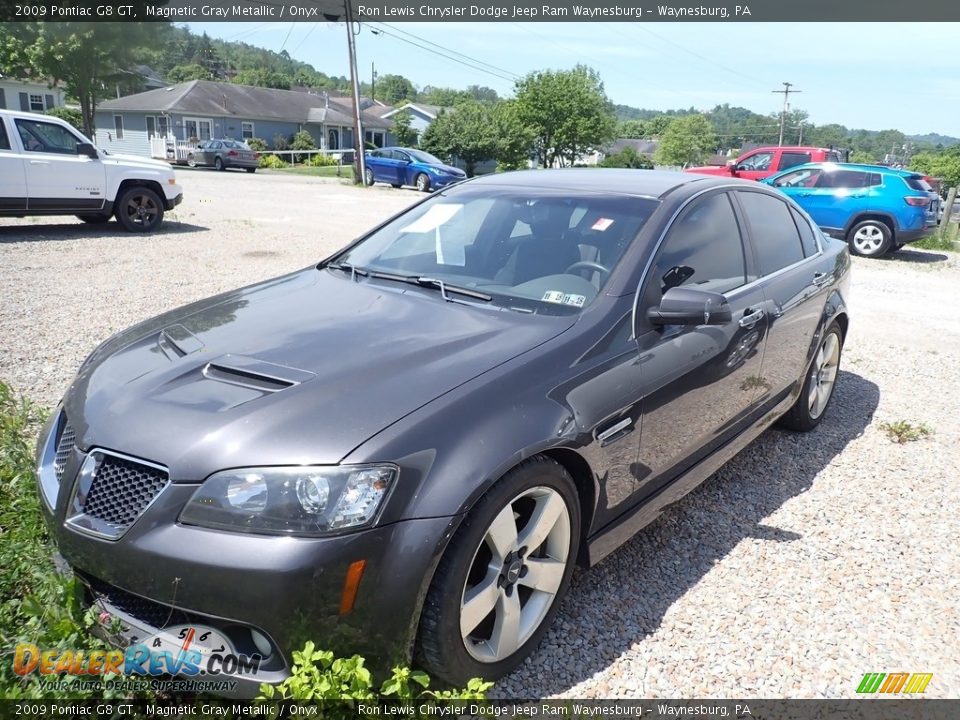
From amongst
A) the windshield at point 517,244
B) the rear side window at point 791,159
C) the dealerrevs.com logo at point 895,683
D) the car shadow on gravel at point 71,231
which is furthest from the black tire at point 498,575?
the rear side window at point 791,159

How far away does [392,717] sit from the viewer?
2.19m

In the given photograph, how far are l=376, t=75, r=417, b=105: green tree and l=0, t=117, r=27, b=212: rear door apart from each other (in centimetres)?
13292

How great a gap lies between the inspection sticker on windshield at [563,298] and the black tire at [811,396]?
7.71ft

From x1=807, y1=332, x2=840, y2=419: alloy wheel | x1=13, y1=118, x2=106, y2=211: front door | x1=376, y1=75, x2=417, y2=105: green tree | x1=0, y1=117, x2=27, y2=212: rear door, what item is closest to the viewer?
x1=807, y1=332, x2=840, y2=419: alloy wheel

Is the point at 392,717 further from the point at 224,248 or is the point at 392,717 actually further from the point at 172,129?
the point at 172,129

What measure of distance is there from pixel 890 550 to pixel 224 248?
34.2 feet

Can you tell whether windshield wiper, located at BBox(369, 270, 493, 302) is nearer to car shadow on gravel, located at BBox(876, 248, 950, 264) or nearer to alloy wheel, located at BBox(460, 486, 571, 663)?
alloy wheel, located at BBox(460, 486, 571, 663)

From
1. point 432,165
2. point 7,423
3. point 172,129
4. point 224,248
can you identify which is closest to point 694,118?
point 172,129

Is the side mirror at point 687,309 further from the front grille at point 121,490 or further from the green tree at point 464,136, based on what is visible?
the green tree at point 464,136

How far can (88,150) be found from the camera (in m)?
11.8

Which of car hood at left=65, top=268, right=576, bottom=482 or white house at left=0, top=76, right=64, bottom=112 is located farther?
white house at left=0, top=76, right=64, bottom=112

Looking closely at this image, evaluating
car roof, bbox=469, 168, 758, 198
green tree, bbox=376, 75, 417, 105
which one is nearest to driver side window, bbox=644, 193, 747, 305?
car roof, bbox=469, 168, 758, 198

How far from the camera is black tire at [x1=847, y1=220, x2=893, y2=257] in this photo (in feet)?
46.2

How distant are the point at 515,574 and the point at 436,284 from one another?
1.41 m
